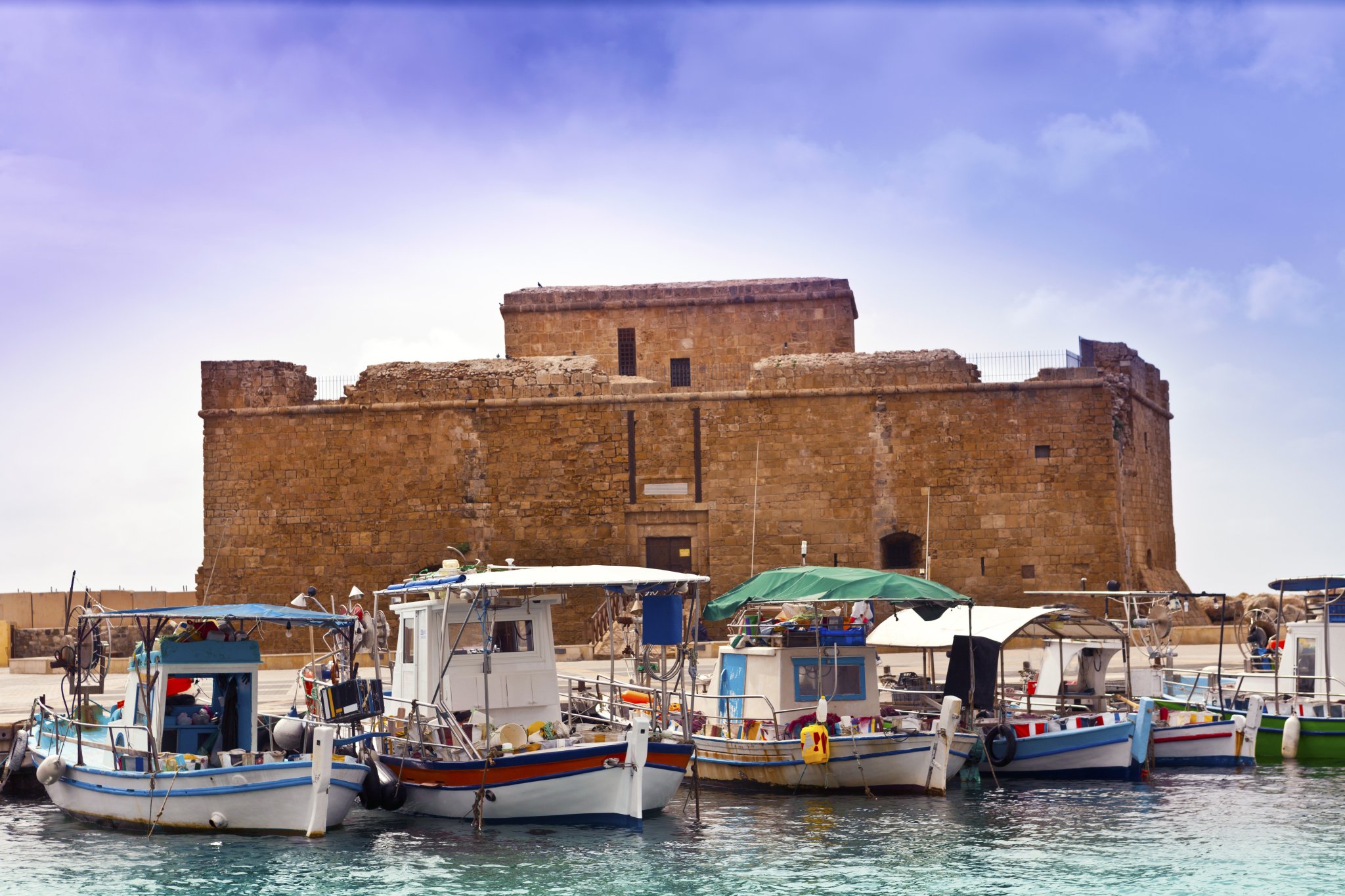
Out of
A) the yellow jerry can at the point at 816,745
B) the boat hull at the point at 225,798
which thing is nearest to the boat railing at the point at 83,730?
the boat hull at the point at 225,798

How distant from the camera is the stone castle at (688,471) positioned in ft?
92.5

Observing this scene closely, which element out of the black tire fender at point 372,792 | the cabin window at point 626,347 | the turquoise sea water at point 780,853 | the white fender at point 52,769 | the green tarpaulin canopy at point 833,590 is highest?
the cabin window at point 626,347

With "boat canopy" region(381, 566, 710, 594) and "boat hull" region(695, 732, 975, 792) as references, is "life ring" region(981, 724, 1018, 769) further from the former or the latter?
"boat canopy" region(381, 566, 710, 594)

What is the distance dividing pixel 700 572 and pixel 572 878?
57.9ft

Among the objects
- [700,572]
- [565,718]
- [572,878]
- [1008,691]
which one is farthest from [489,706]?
[700,572]

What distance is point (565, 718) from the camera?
49.7ft

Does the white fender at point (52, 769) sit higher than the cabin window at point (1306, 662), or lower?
lower

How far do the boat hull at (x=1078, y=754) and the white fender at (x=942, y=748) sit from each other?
4.43 ft

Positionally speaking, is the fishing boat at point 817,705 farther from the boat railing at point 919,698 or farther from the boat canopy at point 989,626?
the boat canopy at point 989,626

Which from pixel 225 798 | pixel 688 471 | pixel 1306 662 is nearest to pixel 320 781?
pixel 225 798

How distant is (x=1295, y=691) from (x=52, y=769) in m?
13.7

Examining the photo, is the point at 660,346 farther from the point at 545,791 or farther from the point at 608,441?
the point at 545,791

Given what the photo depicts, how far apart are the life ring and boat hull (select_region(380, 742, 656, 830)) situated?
429cm

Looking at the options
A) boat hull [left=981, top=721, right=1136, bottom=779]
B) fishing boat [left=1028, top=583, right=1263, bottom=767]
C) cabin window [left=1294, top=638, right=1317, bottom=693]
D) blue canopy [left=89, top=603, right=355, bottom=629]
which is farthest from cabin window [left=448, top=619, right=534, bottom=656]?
cabin window [left=1294, top=638, right=1317, bottom=693]
